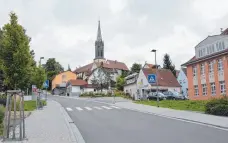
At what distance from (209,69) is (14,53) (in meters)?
29.0

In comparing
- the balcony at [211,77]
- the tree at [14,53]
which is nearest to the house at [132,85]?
the balcony at [211,77]

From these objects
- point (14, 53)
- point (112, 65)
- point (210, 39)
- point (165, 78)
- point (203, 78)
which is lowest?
point (203, 78)

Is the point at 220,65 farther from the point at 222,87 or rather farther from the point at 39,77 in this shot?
the point at 39,77

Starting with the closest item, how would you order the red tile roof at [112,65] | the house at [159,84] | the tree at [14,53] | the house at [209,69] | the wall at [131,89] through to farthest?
the tree at [14,53] < the house at [209,69] < the house at [159,84] < the wall at [131,89] < the red tile roof at [112,65]

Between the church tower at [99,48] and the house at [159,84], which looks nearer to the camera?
the house at [159,84]

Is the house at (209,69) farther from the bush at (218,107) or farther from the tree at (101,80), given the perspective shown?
the tree at (101,80)

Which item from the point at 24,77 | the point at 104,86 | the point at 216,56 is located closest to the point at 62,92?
the point at 104,86

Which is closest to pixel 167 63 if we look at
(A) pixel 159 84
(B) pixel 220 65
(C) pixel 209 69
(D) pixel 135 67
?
(D) pixel 135 67

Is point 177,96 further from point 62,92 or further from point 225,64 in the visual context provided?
point 62,92

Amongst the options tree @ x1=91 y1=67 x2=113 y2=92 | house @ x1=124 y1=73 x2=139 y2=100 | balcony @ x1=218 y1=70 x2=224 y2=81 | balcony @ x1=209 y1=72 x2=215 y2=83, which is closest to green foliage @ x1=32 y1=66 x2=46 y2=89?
balcony @ x1=209 y1=72 x2=215 y2=83

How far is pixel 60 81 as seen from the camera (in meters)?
111

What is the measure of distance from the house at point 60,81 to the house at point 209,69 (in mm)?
66782

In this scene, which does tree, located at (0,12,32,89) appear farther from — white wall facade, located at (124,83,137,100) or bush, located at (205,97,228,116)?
white wall facade, located at (124,83,137,100)

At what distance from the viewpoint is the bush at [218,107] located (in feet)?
59.1
